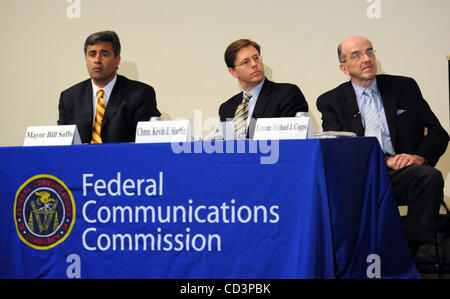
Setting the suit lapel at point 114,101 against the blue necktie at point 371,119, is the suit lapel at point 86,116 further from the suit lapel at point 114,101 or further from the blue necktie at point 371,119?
the blue necktie at point 371,119

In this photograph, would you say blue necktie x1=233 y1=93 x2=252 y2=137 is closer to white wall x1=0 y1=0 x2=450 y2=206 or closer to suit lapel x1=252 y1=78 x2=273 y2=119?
suit lapel x1=252 y1=78 x2=273 y2=119

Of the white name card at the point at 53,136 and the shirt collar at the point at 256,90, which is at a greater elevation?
the shirt collar at the point at 256,90

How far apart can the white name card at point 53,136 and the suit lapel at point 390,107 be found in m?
1.79

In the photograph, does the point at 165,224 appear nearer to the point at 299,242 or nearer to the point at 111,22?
the point at 299,242

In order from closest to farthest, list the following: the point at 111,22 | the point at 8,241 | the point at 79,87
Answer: the point at 8,241, the point at 79,87, the point at 111,22

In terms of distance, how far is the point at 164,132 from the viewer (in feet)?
8.07

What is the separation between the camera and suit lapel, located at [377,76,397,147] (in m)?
3.20

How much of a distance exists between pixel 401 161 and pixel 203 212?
4.21 ft

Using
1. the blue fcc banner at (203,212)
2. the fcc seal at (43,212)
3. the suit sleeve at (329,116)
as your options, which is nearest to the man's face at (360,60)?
the suit sleeve at (329,116)

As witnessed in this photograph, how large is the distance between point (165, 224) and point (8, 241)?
0.74 metres

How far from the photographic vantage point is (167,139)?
7.98ft

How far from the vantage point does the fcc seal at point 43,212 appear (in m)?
2.35

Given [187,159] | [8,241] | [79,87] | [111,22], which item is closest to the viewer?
[187,159]
